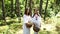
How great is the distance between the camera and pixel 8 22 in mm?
2342

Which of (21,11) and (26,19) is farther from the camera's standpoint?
(21,11)

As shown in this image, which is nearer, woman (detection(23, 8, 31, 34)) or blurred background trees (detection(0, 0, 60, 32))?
woman (detection(23, 8, 31, 34))

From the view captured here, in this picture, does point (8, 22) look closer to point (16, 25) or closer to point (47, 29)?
point (16, 25)

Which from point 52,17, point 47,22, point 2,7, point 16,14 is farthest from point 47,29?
point 2,7

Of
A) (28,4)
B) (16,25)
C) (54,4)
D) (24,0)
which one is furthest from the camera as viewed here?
(54,4)

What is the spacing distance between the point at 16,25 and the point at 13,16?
0.24m

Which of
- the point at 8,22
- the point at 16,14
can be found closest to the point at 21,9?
the point at 16,14

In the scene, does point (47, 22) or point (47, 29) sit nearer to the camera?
point (47, 29)

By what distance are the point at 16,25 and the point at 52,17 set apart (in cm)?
61

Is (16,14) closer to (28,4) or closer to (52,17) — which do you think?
(28,4)

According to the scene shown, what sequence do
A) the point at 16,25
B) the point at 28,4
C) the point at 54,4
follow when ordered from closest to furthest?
the point at 16,25 < the point at 28,4 < the point at 54,4

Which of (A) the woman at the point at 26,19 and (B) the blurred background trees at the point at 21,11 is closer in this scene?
(A) the woman at the point at 26,19

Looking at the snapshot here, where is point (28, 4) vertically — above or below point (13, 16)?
above

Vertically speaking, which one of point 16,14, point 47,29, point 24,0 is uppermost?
point 24,0
